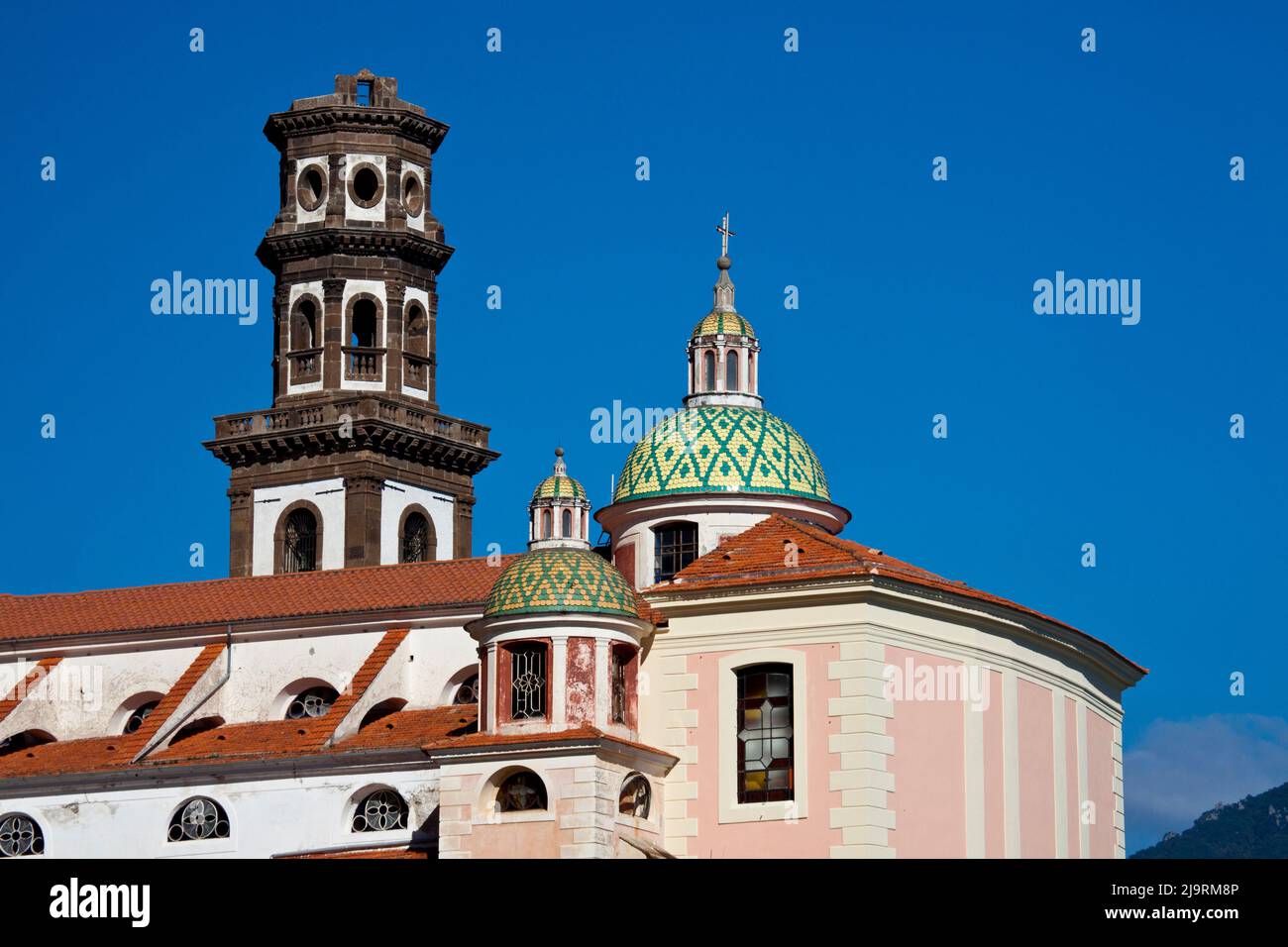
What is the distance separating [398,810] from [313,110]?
28.5 m

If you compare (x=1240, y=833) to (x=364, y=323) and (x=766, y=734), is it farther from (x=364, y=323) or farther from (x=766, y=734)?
(x=766, y=734)

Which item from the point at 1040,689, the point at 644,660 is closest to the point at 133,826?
the point at 644,660

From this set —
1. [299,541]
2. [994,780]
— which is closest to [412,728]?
[994,780]

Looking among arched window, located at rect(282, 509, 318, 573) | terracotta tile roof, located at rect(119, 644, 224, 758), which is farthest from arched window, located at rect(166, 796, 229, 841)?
arched window, located at rect(282, 509, 318, 573)

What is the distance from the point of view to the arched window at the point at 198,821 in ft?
210

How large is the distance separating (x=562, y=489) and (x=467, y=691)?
4.96m

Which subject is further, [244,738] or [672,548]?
[244,738]

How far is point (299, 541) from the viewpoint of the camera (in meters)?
82.6

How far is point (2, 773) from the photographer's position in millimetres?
66250

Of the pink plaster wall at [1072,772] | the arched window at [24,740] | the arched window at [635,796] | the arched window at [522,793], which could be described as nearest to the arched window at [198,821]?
the arched window at [24,740]

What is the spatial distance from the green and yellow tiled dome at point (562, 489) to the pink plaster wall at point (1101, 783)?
12064 millimetres

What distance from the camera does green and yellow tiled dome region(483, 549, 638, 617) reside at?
57594mm

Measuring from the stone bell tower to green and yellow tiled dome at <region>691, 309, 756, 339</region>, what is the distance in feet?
59.5
